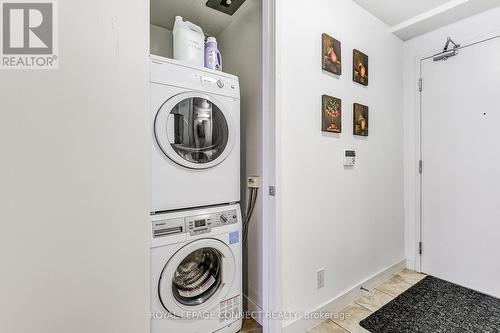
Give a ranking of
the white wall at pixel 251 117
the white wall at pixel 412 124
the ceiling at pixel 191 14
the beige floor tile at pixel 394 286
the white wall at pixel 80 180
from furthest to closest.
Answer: the white wall at pixel 412 124, the beige floor tile at pixel 394 286, the ceiling at pixel 191 14, the white wall at pixel 251 117, the white wall at pixel 80 180

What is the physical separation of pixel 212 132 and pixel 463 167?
2192 mm

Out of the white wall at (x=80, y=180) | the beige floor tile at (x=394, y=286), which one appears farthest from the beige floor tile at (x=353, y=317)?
the white wall at (x=80, y=180)

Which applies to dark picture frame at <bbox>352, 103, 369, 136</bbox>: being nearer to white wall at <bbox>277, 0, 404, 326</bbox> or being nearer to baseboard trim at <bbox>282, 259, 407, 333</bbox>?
white wall at <bbox>277, 0, 404, 326</bbox>

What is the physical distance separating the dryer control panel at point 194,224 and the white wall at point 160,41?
1631 mm

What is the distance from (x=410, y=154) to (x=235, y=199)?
197 cm

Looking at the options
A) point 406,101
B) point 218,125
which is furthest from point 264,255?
point 406,101

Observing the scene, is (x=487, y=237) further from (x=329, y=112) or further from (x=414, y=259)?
→ (x=329, y=112)

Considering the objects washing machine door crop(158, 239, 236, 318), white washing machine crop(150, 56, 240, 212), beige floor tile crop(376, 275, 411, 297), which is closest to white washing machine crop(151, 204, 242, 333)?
washing machine door crop(158, 239, 236, 318)

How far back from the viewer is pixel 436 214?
2283mm

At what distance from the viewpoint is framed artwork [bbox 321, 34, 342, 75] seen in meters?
1.71

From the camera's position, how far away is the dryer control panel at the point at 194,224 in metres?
1.30

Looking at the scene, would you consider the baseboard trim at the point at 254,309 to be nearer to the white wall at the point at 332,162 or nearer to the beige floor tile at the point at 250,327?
the beige floor tile at the point at 250,327

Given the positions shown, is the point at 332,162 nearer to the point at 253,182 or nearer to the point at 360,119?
the point at 360,119

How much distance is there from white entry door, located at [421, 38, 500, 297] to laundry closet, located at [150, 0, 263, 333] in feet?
5.75
